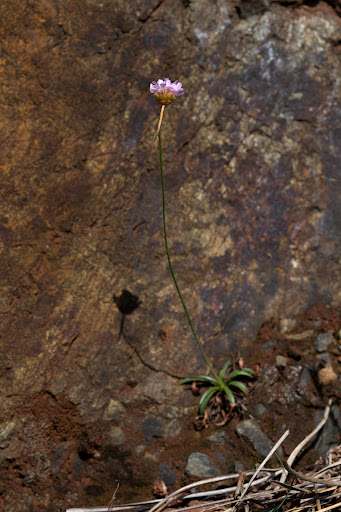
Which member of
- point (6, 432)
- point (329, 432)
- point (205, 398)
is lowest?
A: point (329, 432)

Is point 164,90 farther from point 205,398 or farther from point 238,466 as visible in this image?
point 238,466

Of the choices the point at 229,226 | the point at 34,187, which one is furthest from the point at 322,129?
the point at 34,187

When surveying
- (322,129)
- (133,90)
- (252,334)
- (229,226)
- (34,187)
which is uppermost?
(133,90)

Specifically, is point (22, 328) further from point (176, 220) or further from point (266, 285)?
point (266, 285)

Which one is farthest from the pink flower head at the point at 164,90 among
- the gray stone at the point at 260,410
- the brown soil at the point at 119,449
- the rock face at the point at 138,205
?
the gray stone at the point at 260,410

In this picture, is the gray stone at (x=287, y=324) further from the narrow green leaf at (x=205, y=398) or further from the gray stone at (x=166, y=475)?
the gray stone at (x=166, y=475)

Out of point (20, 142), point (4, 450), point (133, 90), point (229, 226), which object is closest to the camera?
point (4, 450)

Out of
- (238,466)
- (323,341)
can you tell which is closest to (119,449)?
(238,466)
